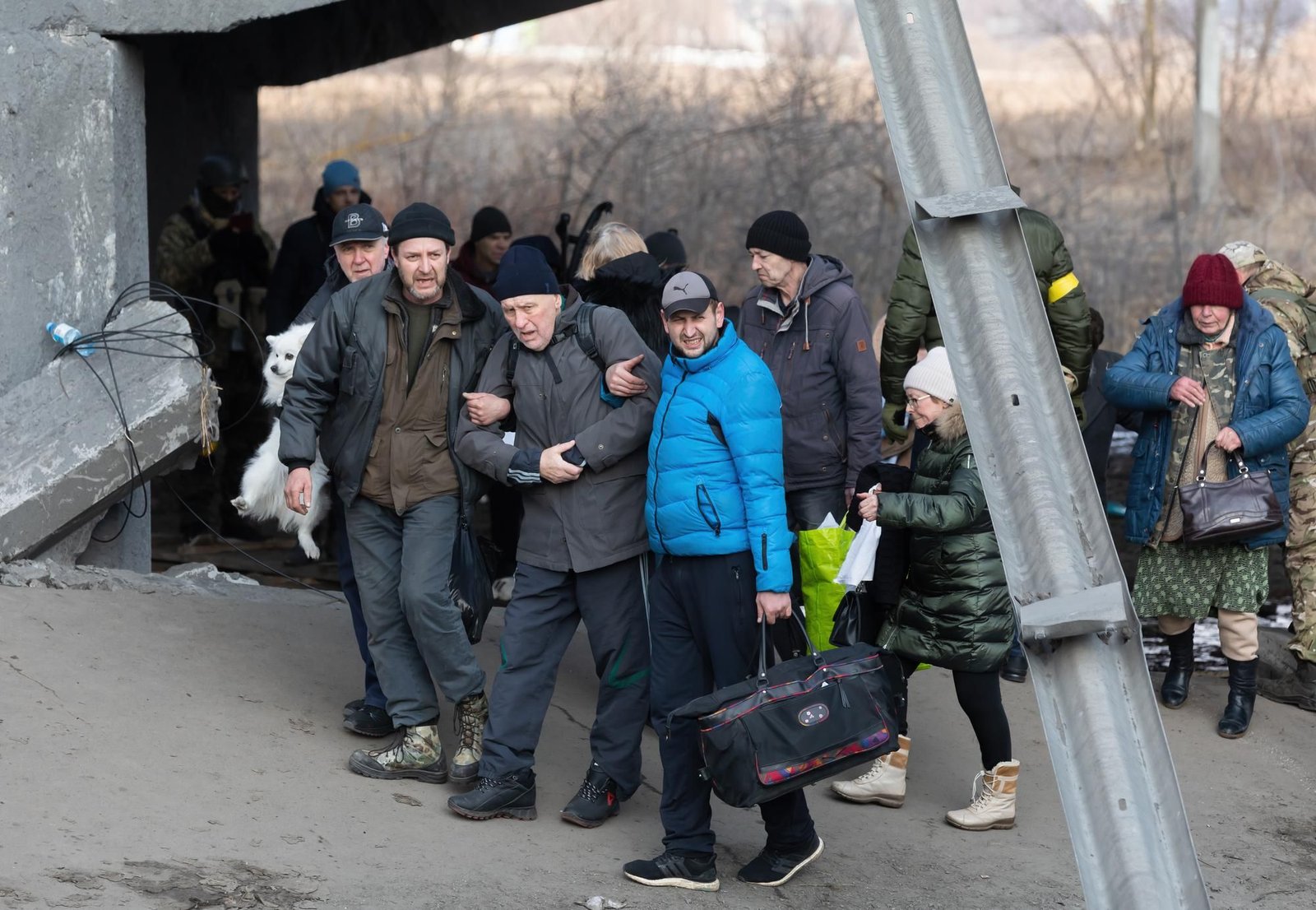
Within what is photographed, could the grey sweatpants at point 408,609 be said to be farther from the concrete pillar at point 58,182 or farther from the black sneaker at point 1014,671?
the black sneaker at point 1014,671

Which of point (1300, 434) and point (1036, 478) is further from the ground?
point (1300, 434)

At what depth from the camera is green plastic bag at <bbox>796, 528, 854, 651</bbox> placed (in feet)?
18.4

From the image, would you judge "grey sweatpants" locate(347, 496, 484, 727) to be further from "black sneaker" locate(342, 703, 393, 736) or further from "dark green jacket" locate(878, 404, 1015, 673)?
"dark green jacket" locate(878, 404, 1015, 673)

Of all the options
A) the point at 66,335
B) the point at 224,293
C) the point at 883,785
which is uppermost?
the point at 224,293

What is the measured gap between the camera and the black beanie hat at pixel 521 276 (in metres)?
4.94

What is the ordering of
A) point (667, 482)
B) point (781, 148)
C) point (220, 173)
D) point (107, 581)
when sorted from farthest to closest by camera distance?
point (781, 148)
point (220, 173)
point (107, 581)
point (667, 482)

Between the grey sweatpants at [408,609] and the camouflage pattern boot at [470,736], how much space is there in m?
0.05

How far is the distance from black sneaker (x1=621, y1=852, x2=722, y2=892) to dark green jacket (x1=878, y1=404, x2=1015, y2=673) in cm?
104

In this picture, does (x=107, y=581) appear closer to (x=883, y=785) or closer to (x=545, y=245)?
(x=545, y=245)

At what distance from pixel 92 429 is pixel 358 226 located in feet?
6.05

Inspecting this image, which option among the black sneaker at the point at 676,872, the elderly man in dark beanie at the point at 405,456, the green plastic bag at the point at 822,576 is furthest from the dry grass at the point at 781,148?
the black sneaker at the point at 676,872

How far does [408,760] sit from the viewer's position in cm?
528

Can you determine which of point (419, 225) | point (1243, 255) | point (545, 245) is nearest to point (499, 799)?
point (419, 225)

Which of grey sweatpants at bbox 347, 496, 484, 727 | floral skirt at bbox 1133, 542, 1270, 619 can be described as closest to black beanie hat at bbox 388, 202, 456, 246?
grey sweatpants at bbox 347, 496, 484, 727
